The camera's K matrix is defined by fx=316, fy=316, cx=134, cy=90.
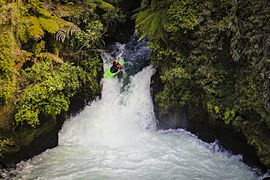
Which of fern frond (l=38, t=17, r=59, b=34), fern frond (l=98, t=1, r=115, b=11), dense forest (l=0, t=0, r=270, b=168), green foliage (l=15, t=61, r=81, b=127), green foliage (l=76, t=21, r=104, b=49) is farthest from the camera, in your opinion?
fern frond (l=98, t=1, r=115, b=11)

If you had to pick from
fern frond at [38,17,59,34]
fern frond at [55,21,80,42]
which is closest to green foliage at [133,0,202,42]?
fern frond at [55,21,80,42]

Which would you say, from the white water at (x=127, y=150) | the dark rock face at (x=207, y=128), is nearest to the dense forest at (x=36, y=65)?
the white water at (x=127, y=150)

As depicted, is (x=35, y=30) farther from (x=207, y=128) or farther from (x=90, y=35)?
(x=207, y=128)

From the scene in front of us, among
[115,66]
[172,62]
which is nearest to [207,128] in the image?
[172,62]

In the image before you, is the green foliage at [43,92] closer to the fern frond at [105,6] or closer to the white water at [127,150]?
the white water at [127,150]

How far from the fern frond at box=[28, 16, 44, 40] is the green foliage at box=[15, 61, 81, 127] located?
581 millimetres

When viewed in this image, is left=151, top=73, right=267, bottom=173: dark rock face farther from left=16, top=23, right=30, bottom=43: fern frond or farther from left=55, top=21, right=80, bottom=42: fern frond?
left=16, top=23, right=30, bottom=43: fern frond

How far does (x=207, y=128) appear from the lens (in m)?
7.23

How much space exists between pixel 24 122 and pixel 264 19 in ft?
16.1

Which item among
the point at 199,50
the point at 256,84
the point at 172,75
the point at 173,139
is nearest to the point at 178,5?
the point at 199,50

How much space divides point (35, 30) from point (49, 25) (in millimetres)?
371

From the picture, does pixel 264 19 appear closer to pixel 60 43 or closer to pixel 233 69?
pixel 233 69

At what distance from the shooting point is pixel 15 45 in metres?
6.42

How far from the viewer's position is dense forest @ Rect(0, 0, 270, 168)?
5.60m
